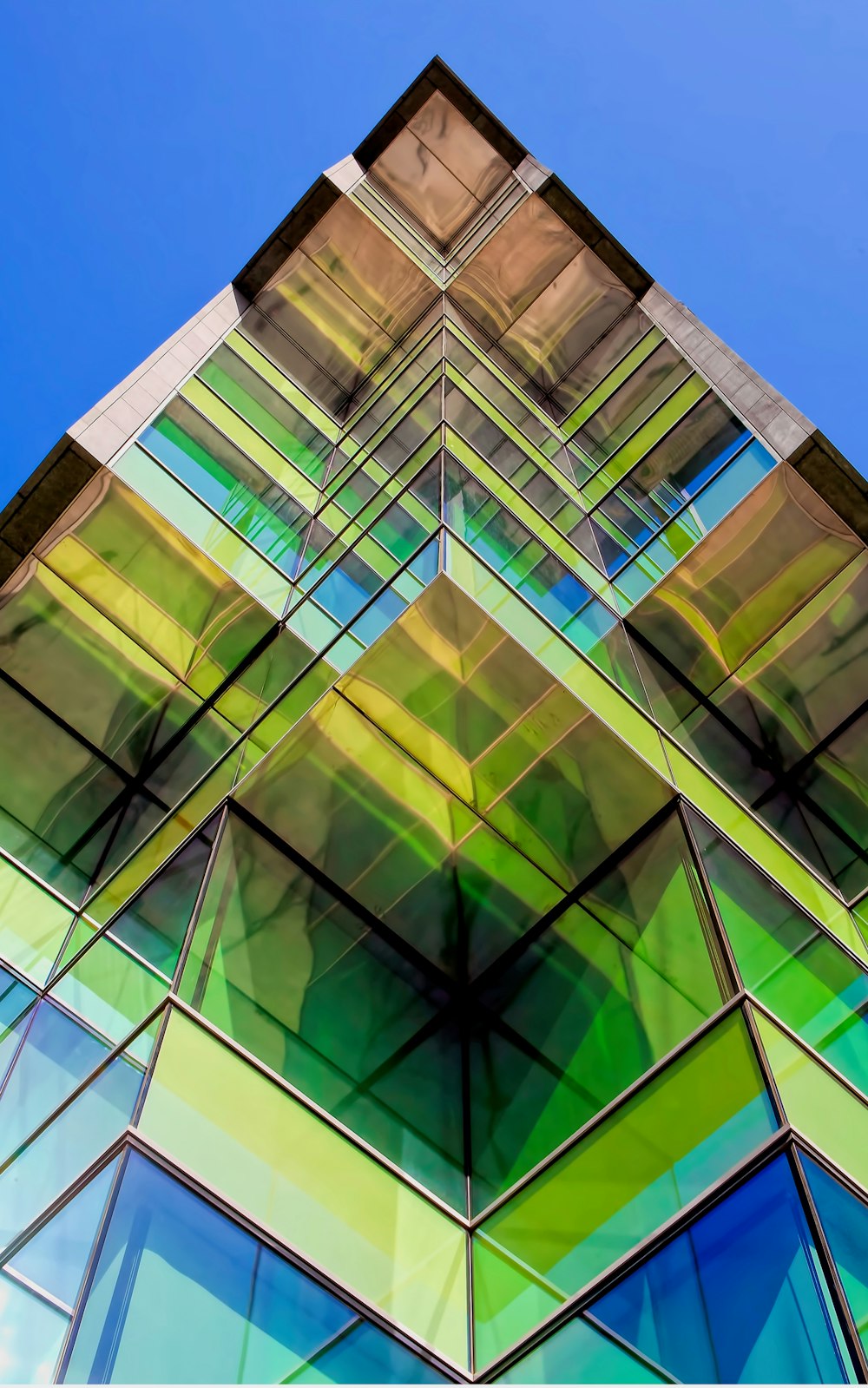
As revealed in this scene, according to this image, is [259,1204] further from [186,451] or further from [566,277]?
[566,277]

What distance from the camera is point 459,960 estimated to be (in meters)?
10.4

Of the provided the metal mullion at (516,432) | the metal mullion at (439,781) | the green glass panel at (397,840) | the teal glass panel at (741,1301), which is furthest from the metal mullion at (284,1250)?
the metal mullion at (516,432)

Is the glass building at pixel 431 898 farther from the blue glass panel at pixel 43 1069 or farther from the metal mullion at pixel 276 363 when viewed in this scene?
the metal mullion at pixel 276 363

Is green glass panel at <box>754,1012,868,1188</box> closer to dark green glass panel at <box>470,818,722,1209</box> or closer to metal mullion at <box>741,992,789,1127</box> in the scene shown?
metal mullion at <box>741,992,789,1127</box>

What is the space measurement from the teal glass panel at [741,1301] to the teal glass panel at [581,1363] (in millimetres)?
81

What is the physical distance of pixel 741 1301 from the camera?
208 inches

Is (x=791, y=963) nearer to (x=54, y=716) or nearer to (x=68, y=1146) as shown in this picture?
(x=68, y=1146)

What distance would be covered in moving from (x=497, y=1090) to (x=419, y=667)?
4009mm

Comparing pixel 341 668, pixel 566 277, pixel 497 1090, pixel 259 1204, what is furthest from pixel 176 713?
pixel 566 277

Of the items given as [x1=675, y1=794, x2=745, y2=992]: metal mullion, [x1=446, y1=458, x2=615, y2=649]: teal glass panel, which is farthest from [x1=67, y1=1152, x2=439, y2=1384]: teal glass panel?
[x1=446, y1=458, x2=615, y2=649]: teal glass panel

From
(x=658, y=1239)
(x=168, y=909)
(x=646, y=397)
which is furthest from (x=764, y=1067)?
(x=646, y=397)

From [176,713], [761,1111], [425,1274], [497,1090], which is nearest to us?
[761,1111]

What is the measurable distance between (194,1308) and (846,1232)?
359cm

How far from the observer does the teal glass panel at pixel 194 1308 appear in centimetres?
519
